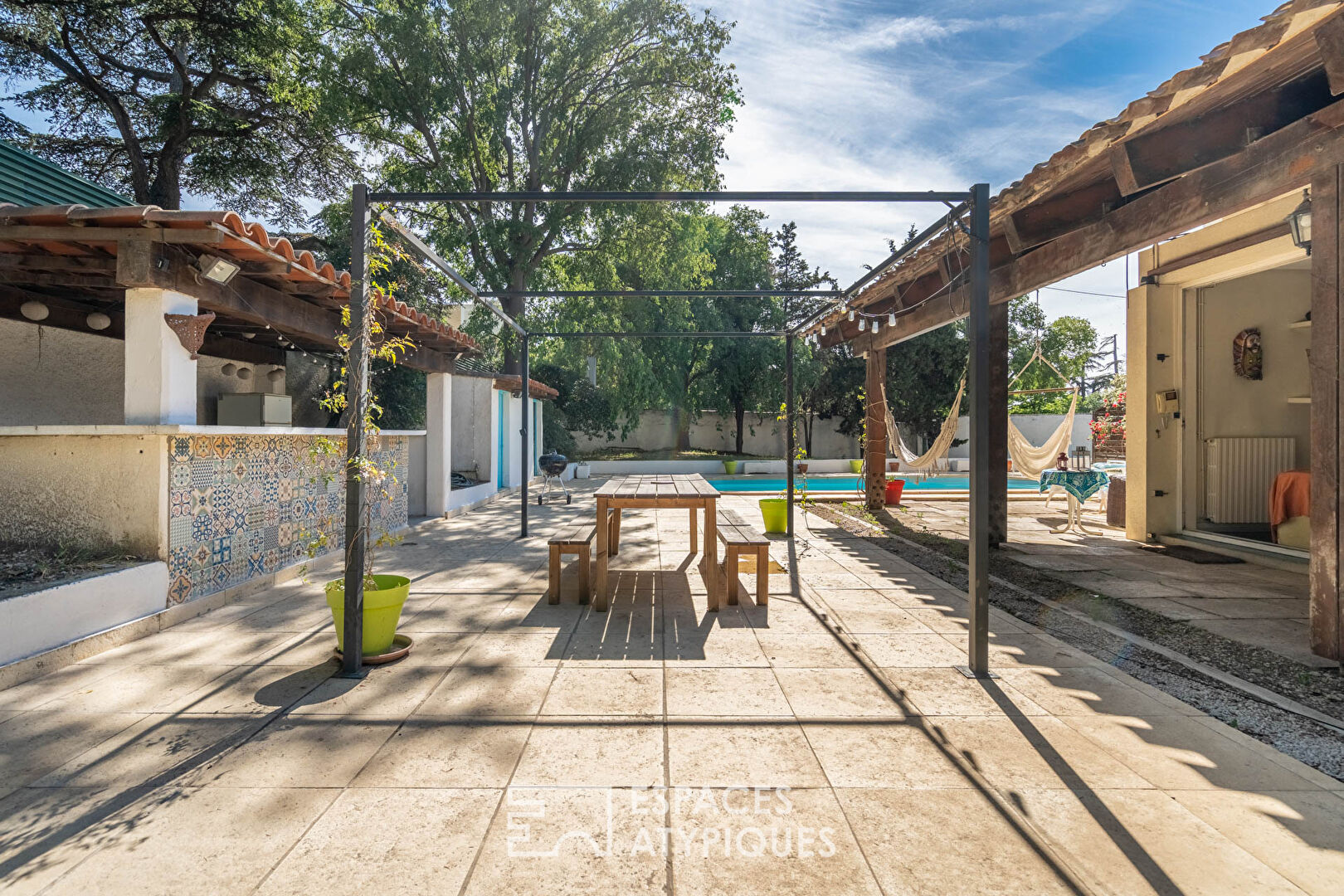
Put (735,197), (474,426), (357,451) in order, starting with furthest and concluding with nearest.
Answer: (474,426)
(735,197)
(357,451)

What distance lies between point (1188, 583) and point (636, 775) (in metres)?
4.27

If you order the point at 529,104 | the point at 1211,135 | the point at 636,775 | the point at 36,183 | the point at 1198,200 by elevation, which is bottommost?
the point at 636,775

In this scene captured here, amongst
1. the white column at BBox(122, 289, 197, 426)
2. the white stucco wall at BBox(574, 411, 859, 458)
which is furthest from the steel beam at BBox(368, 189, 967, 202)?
the white stucco wall at BBox(574, 411, 859, 458)

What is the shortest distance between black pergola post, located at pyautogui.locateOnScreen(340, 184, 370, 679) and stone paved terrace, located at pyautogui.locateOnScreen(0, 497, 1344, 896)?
0.65ft

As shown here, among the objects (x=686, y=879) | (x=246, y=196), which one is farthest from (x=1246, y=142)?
(x=246, y=196)

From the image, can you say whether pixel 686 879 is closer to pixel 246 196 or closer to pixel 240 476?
pixel 240 476

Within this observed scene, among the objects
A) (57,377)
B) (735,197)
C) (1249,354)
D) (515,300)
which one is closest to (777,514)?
(735,197)

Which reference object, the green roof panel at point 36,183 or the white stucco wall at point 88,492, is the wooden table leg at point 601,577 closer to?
the white stucco wall at point 88,492

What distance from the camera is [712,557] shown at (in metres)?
3.82

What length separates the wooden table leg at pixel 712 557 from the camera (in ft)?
12.3

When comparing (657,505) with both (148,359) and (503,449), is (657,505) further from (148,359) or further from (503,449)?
(503,449)

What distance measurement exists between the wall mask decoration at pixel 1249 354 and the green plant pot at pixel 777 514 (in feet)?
13.6

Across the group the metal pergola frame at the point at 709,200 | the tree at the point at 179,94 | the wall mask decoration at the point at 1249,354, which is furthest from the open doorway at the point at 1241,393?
the tree at the point at 179,94

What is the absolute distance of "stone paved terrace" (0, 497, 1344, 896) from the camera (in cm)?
150
